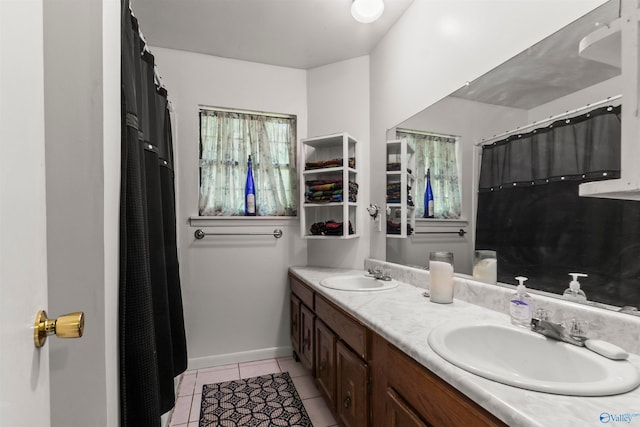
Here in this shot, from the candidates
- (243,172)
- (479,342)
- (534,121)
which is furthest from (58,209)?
(243,172)

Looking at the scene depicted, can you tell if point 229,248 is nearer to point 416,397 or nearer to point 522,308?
point 416,397

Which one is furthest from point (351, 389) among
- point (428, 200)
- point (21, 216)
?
point (21, 216)

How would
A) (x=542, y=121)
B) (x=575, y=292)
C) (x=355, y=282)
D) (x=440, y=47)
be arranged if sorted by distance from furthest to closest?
(x=355, y=282) → (x=440, y=47) → (x=542, y=121) → (x=575, y=292)

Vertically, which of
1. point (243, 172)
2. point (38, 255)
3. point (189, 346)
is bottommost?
point (189, 346)

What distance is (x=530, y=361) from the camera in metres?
0.90

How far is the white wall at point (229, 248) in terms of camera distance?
7.49ft

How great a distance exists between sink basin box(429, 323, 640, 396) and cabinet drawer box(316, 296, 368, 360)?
1.16 ft

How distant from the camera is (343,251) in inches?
94.3

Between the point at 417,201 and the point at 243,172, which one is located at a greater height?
the point at 243,172

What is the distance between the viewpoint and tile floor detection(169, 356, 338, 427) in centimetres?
172

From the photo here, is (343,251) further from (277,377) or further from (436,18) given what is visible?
(436,18)

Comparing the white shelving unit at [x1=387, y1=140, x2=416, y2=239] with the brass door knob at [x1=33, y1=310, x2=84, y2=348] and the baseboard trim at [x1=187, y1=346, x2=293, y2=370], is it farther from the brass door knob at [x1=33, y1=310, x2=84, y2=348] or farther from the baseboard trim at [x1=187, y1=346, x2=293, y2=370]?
the brass door knob at [x1=33, y1=310, x2=84, y2=348]

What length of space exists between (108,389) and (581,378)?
124 cm

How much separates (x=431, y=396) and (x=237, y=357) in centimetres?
197
